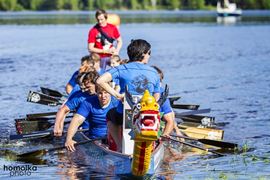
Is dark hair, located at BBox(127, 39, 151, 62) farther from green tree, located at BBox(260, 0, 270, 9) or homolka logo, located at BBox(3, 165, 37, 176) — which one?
green tree, located at BBox(260, 0, 270, 9)

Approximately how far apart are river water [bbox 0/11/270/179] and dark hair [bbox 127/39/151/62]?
1931 millimetres

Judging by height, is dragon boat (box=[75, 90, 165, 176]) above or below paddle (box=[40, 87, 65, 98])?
above

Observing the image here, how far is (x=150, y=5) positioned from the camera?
156 meters

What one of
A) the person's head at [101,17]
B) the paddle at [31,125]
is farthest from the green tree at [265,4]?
the paddle at [31,125]

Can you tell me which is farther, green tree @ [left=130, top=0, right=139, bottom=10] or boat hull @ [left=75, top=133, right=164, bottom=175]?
green tree @ [left=130, top=0, right=139, bottom=10]

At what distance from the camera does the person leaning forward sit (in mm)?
20375

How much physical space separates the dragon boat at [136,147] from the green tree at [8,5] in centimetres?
12599

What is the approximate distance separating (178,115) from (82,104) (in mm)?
4557

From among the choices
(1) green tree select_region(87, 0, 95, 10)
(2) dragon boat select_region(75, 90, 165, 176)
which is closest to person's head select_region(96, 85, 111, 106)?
(2) dragon boat select_region(75, 90, 165, 176)

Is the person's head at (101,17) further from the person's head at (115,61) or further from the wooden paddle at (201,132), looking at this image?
the wooden paddle at (201,132)

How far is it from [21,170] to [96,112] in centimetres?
164

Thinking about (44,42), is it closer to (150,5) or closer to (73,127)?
(73,127)

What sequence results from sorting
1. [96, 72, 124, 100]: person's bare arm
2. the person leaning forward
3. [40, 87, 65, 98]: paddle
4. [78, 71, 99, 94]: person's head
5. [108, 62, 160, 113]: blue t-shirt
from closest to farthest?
[108, 62, 160, 113]: blue t-shirt < [96, 72, 124, 100]: person's bare arm < [78, 71, 99, 94]: person's head < [40, 87, 65, 98]: paddle < the person leaning forward

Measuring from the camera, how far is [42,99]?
61.6 feet
